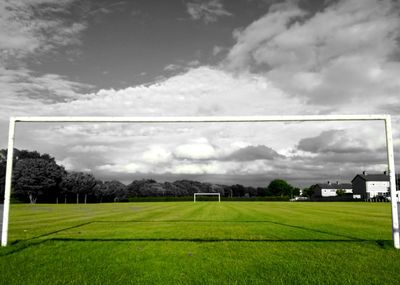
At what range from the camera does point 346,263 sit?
8.05 metres

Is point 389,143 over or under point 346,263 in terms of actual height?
over

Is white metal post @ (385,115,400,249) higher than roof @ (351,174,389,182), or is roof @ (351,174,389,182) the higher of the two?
roof @ (351,174,389,182)

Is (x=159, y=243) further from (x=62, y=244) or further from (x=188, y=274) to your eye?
(x=188, y=274)

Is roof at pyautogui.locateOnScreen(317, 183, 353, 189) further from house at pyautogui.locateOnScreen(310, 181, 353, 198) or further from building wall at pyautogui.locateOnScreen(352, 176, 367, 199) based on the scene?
building wall at pyautogui.locateOnScreen(352, 176, 367, 199)

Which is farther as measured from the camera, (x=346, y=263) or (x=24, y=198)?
(x=24, y=198)

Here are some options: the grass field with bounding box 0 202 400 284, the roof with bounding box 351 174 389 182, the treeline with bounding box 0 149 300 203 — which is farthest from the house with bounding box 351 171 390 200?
the grass field with bounding box 0 202 400 284

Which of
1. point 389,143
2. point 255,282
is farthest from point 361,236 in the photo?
point 255,282

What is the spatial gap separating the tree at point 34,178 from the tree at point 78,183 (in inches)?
116

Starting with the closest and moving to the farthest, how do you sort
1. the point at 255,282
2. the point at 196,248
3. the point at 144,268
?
the point at 255,282 < the point at 144,268 < the point at 196,248

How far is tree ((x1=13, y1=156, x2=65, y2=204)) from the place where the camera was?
8012 cm

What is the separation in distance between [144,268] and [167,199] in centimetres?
8964

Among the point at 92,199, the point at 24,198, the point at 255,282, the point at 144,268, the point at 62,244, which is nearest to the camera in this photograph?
the point at 255,282

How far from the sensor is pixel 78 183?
9350cm

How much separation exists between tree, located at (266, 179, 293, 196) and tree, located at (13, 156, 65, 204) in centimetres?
11464
